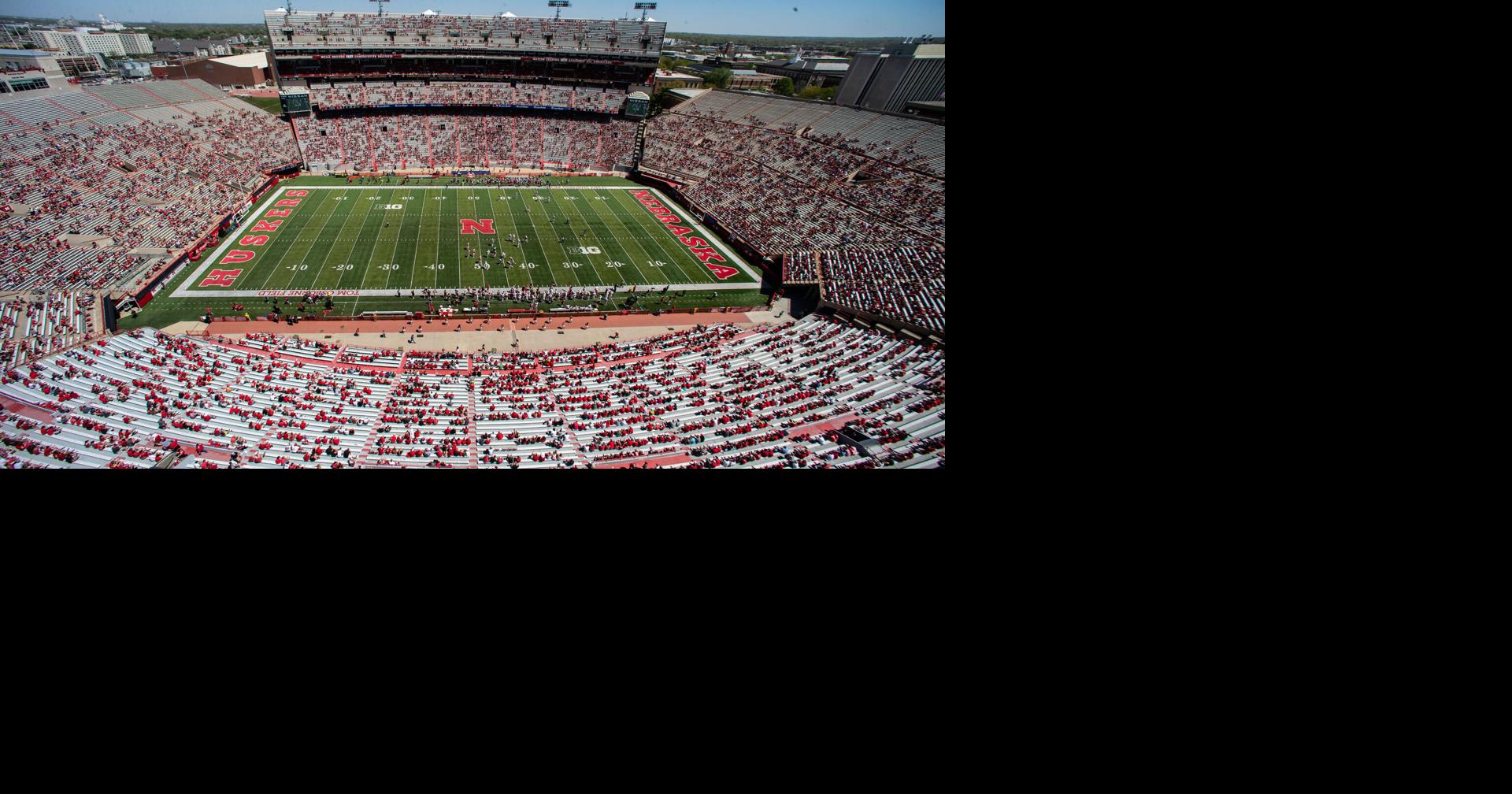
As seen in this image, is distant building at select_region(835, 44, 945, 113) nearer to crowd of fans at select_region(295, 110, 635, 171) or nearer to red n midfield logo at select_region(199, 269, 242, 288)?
crowd of fans at select_region(295, 110, 635, 171)

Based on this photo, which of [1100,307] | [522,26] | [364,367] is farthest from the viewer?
[522,26]

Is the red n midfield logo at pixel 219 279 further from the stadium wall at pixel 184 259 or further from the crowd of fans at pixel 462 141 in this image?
the crowd of fans at pixel 462 141

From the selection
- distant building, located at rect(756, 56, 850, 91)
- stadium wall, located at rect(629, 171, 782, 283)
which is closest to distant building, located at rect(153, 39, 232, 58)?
stadium wall, located at rect(629, 171, 782, 283)

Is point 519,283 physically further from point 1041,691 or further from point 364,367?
point 1041,691

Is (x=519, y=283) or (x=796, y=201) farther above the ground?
(x=796, y=201)

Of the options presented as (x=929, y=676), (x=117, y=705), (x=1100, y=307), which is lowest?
(x=929, y=676)

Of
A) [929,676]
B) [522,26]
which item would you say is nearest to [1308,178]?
[929,676]
